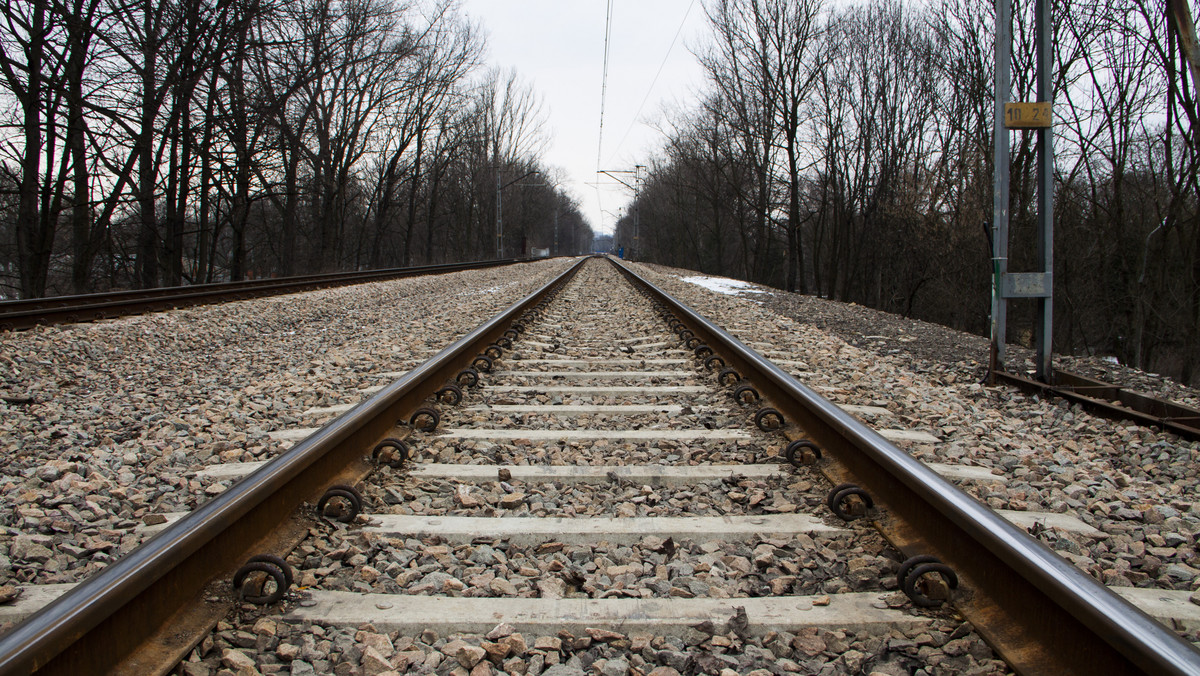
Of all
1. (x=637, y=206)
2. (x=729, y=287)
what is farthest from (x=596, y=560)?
(x=637, y=206)

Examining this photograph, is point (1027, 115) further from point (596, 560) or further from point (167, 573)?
→ point (167, 573)

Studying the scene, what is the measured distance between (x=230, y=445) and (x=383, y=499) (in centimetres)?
125

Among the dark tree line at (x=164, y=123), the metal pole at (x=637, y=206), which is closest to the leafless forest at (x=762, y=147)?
the dark tree line at (x=164, y=123)

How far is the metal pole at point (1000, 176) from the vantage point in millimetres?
4875

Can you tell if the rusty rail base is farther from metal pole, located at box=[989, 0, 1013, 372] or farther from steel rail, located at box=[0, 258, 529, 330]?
steel rail, located at box=[0, 258, 529, 330]

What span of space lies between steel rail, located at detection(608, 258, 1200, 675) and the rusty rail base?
2.26m

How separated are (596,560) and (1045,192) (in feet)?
15.6

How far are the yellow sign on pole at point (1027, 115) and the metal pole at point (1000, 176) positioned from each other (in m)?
0.05

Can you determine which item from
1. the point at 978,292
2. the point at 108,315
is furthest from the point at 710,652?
the point at 978,292

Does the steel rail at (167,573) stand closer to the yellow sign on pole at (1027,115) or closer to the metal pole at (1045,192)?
the metal pole at (1045,192)

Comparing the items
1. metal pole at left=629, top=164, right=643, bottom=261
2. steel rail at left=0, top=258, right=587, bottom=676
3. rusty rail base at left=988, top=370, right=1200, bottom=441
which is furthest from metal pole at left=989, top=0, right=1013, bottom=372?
metal pole at left=629, top=164, right=643, bottom=261

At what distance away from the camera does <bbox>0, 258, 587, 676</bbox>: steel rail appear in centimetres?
123

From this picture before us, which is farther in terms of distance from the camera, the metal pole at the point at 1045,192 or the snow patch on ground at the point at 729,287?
the snow patch on ground at the point at 729,287

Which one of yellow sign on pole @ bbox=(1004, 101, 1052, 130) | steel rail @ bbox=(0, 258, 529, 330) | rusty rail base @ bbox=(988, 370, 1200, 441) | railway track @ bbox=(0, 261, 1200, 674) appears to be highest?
yellow sign on pole @ bbox=(1004, 101, 1052, 130)
